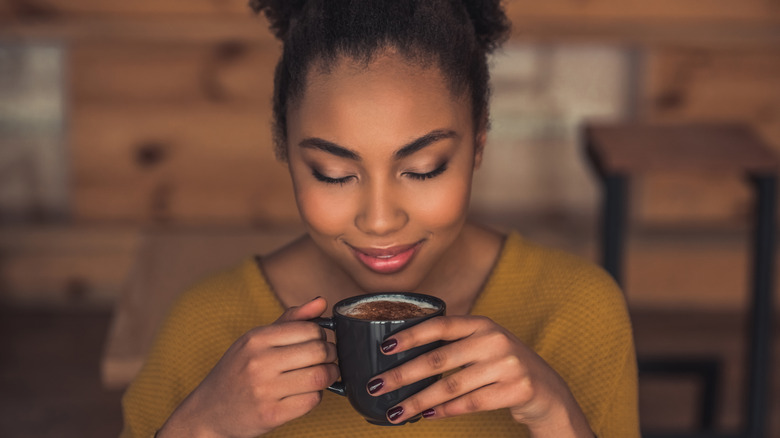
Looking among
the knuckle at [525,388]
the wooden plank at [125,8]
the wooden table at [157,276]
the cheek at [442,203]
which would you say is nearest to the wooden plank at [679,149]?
the wooden table at [157,276]

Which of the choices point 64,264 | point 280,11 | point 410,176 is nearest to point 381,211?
point 410,176

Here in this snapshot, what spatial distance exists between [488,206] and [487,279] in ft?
7.04

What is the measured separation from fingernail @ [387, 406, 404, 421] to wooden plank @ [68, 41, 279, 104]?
2461mm

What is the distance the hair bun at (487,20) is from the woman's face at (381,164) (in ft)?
0.44

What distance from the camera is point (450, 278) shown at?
3.73 feet

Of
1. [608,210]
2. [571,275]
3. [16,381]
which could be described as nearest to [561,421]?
[571,275]

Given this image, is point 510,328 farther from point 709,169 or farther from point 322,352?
point 709,169

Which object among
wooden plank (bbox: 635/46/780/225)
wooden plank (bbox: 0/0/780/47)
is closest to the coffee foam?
wooden plank (bbox: 0/0/780/47)

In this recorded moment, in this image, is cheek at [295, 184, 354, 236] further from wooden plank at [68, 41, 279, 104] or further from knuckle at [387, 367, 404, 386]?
wooden plank at [68, 41, 279, 104]

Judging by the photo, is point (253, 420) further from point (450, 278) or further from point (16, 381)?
point (16, 381)

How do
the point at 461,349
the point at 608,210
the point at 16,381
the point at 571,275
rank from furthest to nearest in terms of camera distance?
the point at 16,381 < the point at 608,210 < the point at 571,275 < the point at 461,349

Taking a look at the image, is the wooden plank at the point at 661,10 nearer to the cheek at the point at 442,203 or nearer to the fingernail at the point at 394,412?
the cheek at the point at 442,203

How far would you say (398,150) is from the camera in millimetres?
896

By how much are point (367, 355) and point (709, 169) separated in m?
1.35
